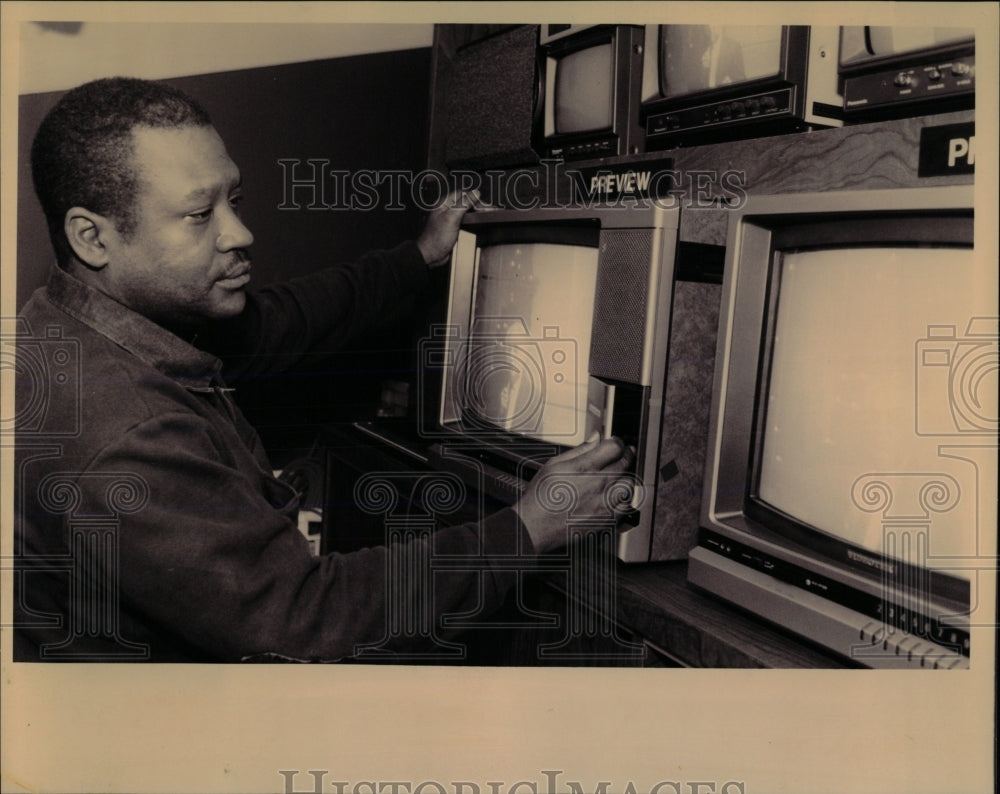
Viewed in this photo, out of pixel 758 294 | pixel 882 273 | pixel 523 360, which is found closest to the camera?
pixel 882 273

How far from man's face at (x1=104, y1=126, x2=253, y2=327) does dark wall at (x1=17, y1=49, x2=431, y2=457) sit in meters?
0.07

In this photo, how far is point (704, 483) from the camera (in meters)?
0.92

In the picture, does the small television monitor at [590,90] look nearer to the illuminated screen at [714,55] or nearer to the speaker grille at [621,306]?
the illuminated screen at [714,55]

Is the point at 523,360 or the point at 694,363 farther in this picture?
the point at 523,360

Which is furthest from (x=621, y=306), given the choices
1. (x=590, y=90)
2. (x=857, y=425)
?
(x=590, y=90)

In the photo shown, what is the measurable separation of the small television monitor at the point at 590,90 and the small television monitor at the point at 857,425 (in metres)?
0.37

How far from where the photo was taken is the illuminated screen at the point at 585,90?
1.19 m

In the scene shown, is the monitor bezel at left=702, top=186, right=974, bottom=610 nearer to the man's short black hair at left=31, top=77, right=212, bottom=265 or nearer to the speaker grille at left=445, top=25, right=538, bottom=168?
the speaker grille at left=445, top=25, right=538, bottom=168

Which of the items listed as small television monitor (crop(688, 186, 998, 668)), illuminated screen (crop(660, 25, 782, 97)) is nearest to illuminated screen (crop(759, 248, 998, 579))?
small television monitor (crop(688, 186, 998, 668))

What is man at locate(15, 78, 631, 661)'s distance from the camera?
930 millimetres

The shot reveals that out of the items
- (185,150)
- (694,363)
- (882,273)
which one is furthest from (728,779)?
(185,150)

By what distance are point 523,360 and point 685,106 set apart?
1.29 feet

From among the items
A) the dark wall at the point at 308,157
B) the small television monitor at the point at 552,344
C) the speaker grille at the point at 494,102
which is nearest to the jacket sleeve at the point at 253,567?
the small television monitor at the point at 552,344

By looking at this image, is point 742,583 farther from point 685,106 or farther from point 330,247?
point 330,247
